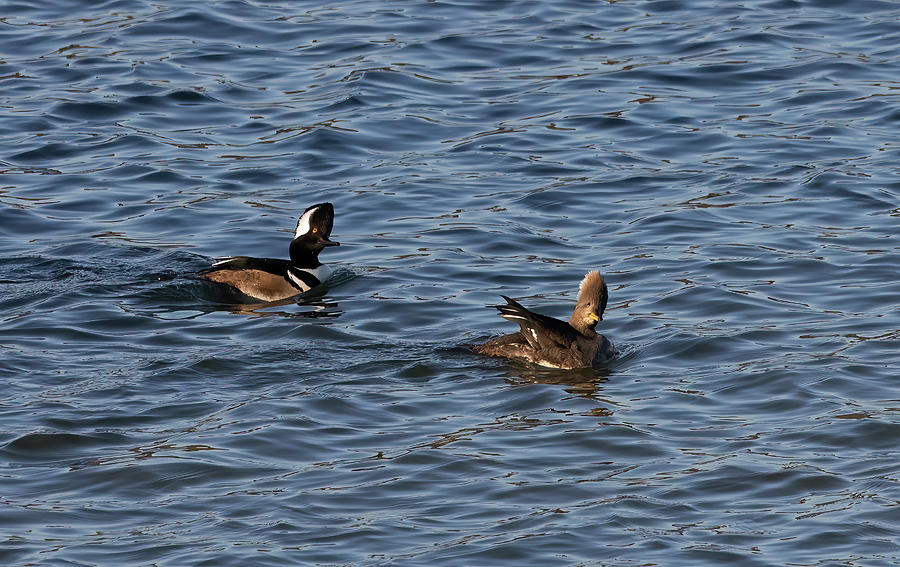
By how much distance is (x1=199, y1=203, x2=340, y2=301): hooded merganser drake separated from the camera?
13.2 metres

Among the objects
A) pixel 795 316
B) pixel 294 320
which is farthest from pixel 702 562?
pixel 294 320

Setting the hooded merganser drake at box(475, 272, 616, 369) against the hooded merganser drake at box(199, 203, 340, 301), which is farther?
the hooded merganser drake at box(199, 203, 340, 301)

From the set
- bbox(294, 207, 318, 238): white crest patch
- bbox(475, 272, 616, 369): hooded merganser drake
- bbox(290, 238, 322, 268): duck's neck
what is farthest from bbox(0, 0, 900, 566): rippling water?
bbox(294, 207, 318, 238): white crest patch

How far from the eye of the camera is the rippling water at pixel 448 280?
8531mm

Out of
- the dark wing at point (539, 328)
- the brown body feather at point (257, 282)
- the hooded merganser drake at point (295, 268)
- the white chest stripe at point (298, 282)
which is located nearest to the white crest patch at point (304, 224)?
the hooded merganser drake at point (295, 268)

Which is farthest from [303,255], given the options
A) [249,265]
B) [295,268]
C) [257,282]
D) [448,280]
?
[448,280]

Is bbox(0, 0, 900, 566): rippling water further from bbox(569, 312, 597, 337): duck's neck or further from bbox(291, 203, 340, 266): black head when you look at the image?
bbox(291, 203, 340, 266): black head

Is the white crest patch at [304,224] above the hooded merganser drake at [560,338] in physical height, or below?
above

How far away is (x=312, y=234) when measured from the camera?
13.7 metres

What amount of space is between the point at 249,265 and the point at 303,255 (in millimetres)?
806

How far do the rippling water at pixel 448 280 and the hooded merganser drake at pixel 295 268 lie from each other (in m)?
0.21

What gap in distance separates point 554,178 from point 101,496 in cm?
815

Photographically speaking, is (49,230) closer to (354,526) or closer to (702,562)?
(354,526)

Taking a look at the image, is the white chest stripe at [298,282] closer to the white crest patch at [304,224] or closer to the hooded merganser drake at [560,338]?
the white crest patch at [304,224]
